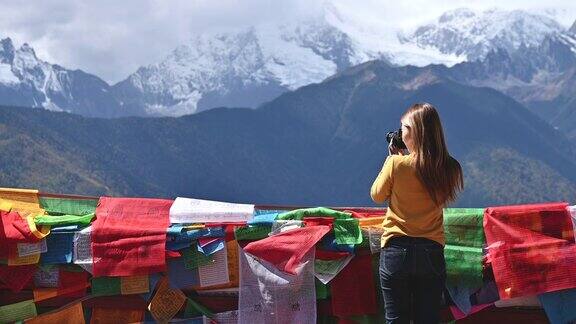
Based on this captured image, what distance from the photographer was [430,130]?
→ 4.77m

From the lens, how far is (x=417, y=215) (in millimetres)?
4816

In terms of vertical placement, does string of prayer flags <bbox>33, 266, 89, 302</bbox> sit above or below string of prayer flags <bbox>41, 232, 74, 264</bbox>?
below

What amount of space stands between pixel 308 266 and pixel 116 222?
1486mm

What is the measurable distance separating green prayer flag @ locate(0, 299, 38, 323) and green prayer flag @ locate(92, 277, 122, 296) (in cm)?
48

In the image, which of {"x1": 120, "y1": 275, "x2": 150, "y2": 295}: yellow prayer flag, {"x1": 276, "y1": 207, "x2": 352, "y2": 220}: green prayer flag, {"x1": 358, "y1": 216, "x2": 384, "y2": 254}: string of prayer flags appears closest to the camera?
{"x1": 358, "y1": 216, "x2": 384, "y2": 254}: string of prayer flags

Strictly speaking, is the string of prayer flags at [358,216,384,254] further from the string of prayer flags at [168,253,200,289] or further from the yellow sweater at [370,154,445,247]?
the string of prayer flags at [168,253,200,289]

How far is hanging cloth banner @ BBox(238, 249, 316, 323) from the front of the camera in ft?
18.8

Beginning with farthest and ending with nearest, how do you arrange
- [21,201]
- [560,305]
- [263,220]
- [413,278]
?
1. [21,201]
2. [263,220]
3. [560,305]
4. [413,278]

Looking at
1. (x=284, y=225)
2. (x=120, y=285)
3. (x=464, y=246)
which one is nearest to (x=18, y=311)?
(x=120, y=285)

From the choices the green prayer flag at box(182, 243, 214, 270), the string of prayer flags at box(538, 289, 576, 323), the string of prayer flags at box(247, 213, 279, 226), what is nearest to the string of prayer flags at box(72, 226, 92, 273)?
the green prayer flag at box(182, 243, 214, 270)

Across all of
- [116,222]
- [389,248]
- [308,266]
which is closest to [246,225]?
[308,266]

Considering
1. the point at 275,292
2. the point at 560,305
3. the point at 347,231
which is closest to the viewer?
the point at 560,305

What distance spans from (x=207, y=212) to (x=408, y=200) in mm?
1803

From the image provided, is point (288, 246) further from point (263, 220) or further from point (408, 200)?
point (408, 200)
